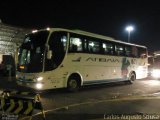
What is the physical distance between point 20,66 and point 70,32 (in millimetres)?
3433

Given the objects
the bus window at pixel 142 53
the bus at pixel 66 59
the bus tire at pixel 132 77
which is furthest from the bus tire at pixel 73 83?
the bus window at pixel 142 53

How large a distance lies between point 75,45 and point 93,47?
1953 mm

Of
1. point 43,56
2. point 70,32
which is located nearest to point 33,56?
point 43,56

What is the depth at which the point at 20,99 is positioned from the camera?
7168mm

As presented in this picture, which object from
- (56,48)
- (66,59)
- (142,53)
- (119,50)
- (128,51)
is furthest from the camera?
(142,53)

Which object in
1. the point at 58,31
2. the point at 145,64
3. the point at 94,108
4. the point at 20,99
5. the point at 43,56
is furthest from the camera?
the point at 145,64

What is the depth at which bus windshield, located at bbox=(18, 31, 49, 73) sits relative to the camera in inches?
544

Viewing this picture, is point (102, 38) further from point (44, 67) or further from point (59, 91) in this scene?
point (44, 67)

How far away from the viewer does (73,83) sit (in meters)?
15.8

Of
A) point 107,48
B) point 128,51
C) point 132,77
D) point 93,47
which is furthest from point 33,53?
point 132,77

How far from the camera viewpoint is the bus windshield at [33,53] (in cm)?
1383

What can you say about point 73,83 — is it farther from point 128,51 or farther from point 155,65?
point 155,65

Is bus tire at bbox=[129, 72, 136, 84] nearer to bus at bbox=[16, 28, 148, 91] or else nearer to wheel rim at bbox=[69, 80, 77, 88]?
bus at bbox=[16, 28, 148, 91]

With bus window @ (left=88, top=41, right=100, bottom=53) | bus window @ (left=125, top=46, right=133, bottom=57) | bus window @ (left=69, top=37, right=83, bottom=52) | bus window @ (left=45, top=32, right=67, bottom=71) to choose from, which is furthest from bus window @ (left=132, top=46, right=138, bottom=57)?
bus window @ (left=45, top=32, right=67, bottom=71)
